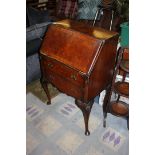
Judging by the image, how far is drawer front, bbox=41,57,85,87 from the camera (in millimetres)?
1926

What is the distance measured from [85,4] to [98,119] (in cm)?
285

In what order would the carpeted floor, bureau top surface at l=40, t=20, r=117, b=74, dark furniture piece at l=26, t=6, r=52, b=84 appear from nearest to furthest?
bureau top surface at l=40, t=20, r=117, b=74, the carpeted floor, dark furniture piece at l=26, t=6, r=52, b=84

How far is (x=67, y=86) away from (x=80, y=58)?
38 cm

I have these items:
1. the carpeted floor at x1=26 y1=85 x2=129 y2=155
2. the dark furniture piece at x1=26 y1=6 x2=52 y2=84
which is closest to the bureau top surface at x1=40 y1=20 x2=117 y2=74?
the dark furniture piece at x1=26 y1=6 x2=52 y2=84

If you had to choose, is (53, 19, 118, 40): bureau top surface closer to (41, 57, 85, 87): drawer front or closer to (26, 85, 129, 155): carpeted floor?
(41, 57, 85, 87): drawer front

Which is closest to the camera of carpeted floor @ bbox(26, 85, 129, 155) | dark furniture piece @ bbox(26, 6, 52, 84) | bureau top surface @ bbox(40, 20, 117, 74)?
bureau top surface @ bbox(40, 20, 117, 74)

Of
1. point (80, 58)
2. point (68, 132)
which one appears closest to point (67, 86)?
point (80, 58)

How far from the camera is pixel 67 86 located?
6.95ft

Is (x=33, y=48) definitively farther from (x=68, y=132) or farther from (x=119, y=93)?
(x=119, y=93)

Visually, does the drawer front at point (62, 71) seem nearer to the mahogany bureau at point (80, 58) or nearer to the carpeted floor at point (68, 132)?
Answer: the mahogany bureau at point (80, 58)

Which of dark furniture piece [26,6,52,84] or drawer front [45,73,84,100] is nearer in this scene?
drawer front [45,73,84,100]
